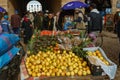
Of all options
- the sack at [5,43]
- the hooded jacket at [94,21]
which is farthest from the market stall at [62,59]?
the hooded jacket at [94,21]

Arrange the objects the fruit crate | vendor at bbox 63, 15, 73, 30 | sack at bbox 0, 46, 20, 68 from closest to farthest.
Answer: sack at bbox 0, 46, 20, 68 < the fruit crate < vendor at bbox 63, 15, 73, 30

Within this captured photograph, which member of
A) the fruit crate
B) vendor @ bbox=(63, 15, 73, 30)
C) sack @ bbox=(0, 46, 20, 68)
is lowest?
the fruit crate

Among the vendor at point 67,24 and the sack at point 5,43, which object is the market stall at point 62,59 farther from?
the vendor at point 67,24

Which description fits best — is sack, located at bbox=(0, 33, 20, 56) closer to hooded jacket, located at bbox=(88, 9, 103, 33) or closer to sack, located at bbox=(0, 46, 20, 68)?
sack, located at bbox=(0, 46, 20, 68)

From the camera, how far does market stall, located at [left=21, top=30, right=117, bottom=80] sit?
7836mm

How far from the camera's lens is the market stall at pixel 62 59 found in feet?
25.7

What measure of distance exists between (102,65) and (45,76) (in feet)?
3.88

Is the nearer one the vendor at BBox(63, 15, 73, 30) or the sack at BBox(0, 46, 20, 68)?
the sack at BBox(0, 46, 20, 68)

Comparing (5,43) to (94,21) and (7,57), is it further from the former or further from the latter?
(94,21)

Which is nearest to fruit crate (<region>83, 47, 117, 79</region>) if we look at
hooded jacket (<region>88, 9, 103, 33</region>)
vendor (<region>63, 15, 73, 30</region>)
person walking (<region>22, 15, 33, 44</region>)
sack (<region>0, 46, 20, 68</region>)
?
sack (<region>0, 46, 20, 68</region>)

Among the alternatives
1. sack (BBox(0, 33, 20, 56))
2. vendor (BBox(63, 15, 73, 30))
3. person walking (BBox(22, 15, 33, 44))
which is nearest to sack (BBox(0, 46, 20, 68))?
sack (BBox(0, 33, 20, 56))

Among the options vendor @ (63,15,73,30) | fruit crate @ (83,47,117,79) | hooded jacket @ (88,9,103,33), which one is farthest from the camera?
vendor @ (63,15,73,30)

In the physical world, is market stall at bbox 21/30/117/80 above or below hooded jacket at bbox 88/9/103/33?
below

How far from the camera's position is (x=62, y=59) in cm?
858
